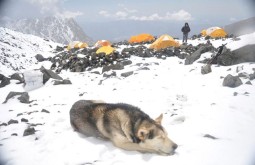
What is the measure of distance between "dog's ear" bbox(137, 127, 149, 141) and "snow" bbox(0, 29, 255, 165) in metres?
0.42

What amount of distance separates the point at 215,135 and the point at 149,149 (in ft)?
6.04

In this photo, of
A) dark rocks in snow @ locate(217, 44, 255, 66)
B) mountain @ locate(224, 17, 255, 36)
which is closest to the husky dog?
dark rocks in snow @ locate(217, 44, 255, 66)

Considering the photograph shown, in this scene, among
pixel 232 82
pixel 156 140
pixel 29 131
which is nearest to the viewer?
pixel 156 140

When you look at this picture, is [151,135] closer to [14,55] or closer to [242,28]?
[14,55]

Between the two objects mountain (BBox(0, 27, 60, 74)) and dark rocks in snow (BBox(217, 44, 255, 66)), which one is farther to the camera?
mountain (BBox(0, 27, 60, 74))

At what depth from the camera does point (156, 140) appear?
249 inches

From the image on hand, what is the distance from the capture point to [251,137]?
6.88 meters

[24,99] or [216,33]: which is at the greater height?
[216,33]

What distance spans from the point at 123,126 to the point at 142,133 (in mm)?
863

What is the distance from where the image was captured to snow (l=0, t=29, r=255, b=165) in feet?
20.9

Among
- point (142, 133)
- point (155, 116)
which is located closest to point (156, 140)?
point (142, 133)

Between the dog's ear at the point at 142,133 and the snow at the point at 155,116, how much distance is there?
0.42 metres

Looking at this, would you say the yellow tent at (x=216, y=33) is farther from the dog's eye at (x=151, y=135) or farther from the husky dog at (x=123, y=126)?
the dog's eye at (x=151, y=135)

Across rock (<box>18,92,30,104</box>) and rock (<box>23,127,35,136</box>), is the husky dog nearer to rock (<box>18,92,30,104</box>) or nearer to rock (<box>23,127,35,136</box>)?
rock (<box>23,127,35,136</box>)
